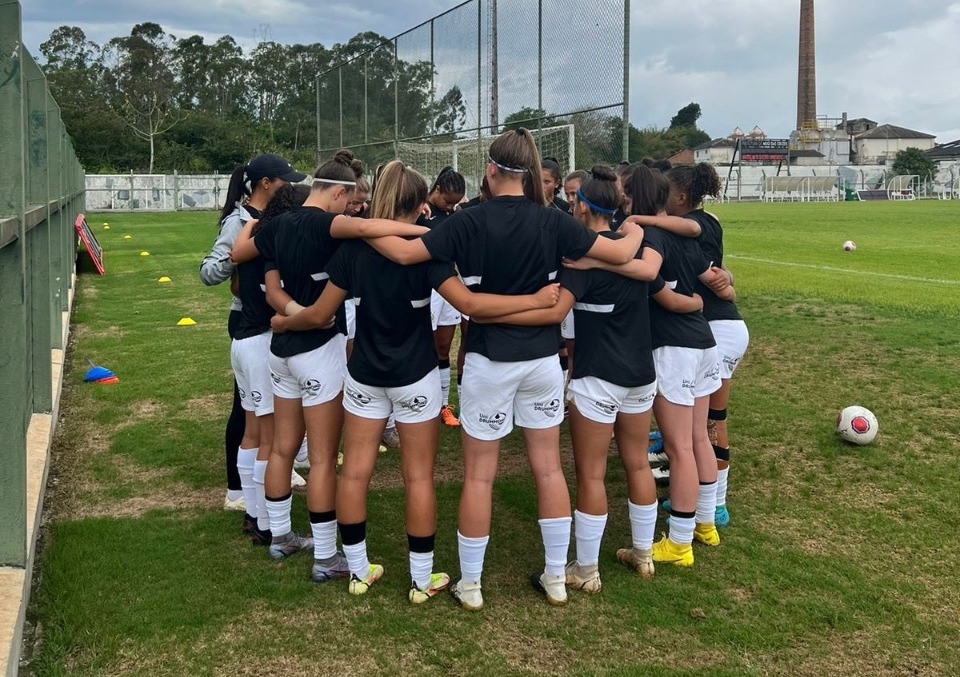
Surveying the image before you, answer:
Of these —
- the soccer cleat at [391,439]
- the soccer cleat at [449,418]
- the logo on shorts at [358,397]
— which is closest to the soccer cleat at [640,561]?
the logo on shorts at [358,397]

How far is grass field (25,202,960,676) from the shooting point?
3.35 meters

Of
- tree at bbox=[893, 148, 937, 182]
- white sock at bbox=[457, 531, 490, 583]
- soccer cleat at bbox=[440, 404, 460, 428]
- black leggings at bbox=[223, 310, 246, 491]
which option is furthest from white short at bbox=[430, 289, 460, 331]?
tree at bbox=[893, 148, 937, 182]

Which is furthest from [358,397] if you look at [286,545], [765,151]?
[765,151]

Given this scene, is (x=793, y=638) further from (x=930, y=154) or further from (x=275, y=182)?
(x=930, y=154)

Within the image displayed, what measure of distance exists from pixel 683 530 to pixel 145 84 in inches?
2709

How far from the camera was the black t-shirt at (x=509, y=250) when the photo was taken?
3441 millimetres

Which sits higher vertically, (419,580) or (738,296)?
(738,296)

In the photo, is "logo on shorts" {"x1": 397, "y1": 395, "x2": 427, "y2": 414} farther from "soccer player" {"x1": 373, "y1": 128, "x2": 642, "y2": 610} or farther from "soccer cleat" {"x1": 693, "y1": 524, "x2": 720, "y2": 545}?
"soccer cleat" {"x1": 693, "y1": 524, "x2": 720, "y2": 545}

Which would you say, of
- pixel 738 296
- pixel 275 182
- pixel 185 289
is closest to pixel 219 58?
pixel 185 289

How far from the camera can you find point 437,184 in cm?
620

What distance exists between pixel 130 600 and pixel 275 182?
2234 mm

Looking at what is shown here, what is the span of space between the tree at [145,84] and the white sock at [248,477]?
5748 centimetres

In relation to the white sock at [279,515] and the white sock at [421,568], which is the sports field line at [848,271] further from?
the white sock at [279,515]

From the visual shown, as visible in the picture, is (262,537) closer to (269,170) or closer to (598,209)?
(269,170)
